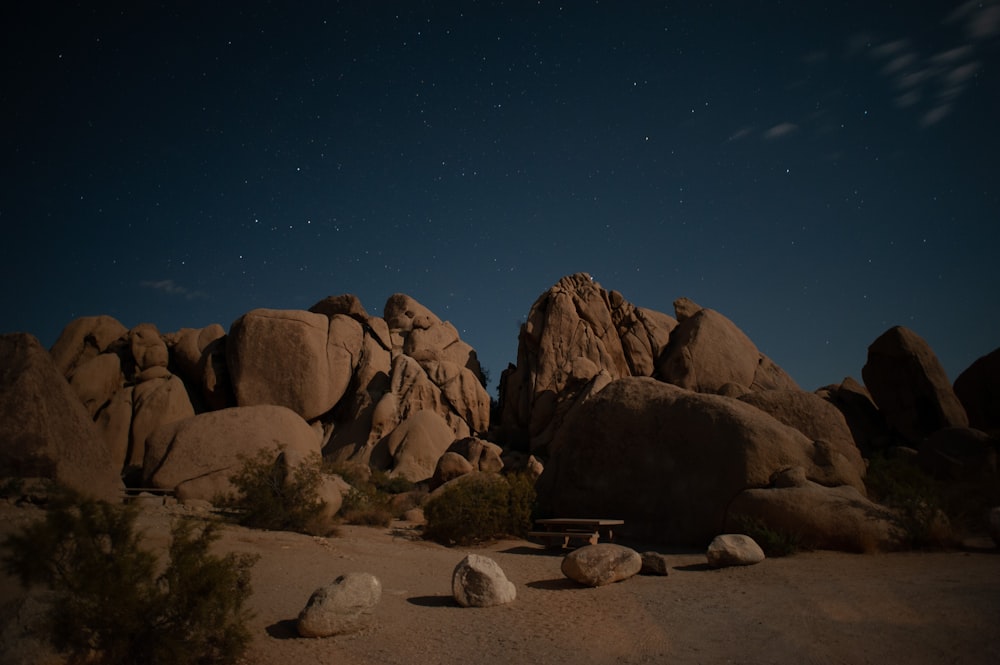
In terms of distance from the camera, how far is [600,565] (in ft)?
26.3

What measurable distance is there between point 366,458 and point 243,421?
11171 millimetres

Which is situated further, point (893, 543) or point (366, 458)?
point (366, 458)

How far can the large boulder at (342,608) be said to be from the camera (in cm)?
572

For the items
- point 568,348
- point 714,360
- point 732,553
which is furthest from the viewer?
point 568,348

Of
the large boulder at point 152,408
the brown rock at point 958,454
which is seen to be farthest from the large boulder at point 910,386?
the large boulder at point 152,408

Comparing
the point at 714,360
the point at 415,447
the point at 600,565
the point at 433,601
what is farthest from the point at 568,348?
the point at 433,601

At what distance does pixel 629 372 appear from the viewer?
3078 cm

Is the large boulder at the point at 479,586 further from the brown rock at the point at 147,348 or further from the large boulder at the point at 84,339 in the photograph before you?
the large boulder at the point at 84,339

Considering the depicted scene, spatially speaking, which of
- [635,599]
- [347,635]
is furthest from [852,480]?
[347,635]

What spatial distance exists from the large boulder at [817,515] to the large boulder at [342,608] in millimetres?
6863

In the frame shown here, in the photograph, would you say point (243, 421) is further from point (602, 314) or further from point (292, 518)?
point (602, 314)

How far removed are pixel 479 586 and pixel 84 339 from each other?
102ft

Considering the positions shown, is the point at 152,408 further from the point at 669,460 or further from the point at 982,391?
the point at 982,391

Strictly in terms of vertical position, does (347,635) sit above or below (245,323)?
below
